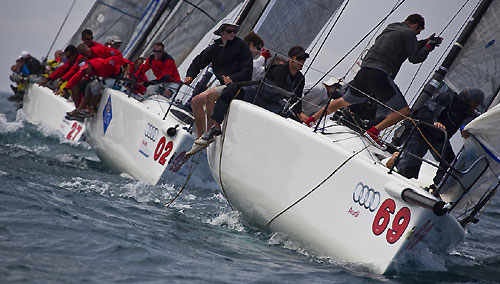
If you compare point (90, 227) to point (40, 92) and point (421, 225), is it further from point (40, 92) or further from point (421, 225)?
point (40, 92)

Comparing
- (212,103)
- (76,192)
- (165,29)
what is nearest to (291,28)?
(165,29)

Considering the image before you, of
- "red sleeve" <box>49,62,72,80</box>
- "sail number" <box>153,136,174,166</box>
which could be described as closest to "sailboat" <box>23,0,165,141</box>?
"red sleeve" <box>49,62,72,80</box>

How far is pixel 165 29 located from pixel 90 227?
7.46 meters

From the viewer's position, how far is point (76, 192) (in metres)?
6.00

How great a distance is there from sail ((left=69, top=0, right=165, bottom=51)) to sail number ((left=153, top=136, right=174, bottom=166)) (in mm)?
5594

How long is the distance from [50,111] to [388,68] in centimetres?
765

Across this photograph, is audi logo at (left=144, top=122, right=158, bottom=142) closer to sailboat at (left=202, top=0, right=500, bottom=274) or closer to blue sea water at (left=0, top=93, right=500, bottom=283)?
blue sea water at (left=0, top=93, right=500, bottom=283)

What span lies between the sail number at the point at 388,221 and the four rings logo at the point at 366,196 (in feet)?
0.18

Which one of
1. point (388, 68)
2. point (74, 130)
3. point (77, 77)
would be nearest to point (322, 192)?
point (388, 68)

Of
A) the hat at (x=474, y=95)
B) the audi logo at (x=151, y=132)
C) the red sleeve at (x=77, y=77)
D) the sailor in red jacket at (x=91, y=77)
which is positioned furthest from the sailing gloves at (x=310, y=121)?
the red sleeve at (x=77, y=77)

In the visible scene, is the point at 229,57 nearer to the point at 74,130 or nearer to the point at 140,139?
the point at 140,139

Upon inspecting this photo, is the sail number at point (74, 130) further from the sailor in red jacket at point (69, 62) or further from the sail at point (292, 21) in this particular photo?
the sail at point (292, 21)

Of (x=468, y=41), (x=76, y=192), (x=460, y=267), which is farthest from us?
(x=468, y=41)

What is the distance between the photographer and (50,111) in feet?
39.5
